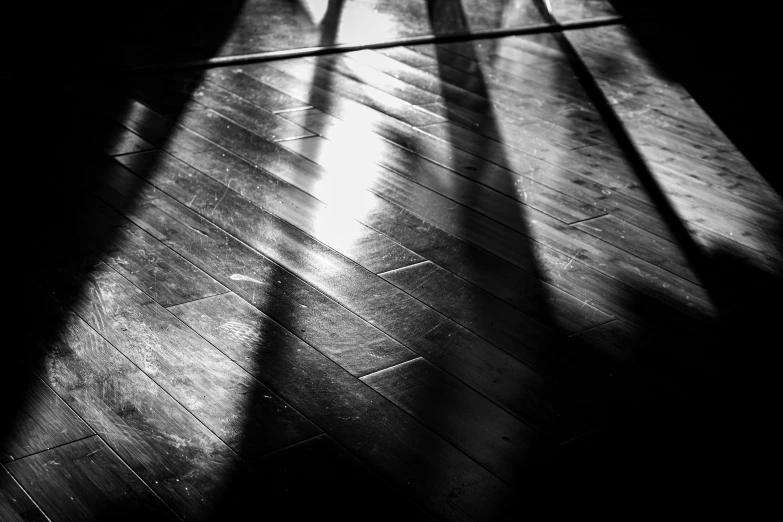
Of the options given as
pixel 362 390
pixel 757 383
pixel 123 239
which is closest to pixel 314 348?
pixel 362 390

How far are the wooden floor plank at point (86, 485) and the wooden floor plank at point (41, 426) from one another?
21mm

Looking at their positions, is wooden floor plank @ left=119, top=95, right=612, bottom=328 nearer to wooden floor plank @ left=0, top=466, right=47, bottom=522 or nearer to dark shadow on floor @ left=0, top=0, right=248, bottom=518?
dark shadow on floor @ left=0, top=0, right=248, bottom=518

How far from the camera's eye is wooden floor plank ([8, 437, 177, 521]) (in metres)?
1.35

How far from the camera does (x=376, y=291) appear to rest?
202 centimetres

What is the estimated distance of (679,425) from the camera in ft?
5.57

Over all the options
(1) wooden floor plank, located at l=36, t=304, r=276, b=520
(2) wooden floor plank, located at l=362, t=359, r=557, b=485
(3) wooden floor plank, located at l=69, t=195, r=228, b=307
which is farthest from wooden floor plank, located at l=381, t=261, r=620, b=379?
(1) wooden floor plank, located at l=36, t=304, r=276, b=520

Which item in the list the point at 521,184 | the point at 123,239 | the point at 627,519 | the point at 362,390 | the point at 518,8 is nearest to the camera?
the point at 627,519

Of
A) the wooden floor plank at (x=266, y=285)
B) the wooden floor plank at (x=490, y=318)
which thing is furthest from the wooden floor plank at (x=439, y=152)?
the wooden floor plank at (x=266, y=285)

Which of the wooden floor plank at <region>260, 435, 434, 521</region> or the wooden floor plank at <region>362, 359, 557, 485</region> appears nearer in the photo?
the wooden floor plank at <region>260, 435, 434, 521</region>

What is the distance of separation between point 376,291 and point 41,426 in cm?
79

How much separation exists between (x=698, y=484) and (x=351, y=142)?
159 centimetres

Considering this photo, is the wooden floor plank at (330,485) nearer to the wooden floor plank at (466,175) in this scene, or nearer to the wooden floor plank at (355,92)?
the wooden floor plank at (466,175)

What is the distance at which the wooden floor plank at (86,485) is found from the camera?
1353mm

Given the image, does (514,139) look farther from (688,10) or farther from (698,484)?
(688,10)
